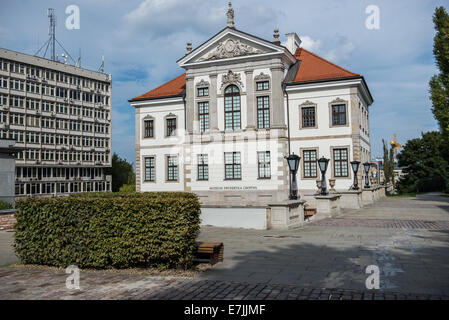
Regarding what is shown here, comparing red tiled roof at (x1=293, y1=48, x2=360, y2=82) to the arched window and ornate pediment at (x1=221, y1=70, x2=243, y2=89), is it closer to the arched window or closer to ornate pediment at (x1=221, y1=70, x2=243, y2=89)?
ornate pediment at (x1=221, y1=70, x2=243, y2=89)

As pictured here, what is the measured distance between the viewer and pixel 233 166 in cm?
3653

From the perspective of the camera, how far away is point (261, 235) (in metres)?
15.1

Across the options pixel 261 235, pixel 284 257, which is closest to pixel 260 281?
pixel 284 257

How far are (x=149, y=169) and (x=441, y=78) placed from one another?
2701 cm

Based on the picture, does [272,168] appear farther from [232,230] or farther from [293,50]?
[232,230]

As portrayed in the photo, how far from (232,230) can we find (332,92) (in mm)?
20861

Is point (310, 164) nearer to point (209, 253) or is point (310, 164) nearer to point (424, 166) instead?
point (209, 253)

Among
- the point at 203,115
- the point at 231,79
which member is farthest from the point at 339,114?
the point at 203,115

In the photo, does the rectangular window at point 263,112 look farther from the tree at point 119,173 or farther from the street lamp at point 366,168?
the tree at point 119,173

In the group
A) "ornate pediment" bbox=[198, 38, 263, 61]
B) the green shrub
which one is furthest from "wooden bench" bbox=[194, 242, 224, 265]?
"ornate pediment" bbox=[198, 38, 263, 61]

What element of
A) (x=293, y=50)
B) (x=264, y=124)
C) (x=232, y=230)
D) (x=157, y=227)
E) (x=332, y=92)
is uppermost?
(x=293, y=50)

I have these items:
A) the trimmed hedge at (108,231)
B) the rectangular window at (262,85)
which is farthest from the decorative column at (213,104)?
the trimmed hedge at (108,231)

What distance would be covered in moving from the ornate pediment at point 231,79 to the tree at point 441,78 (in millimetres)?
15365

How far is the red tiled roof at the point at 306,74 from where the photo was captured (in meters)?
34.7
